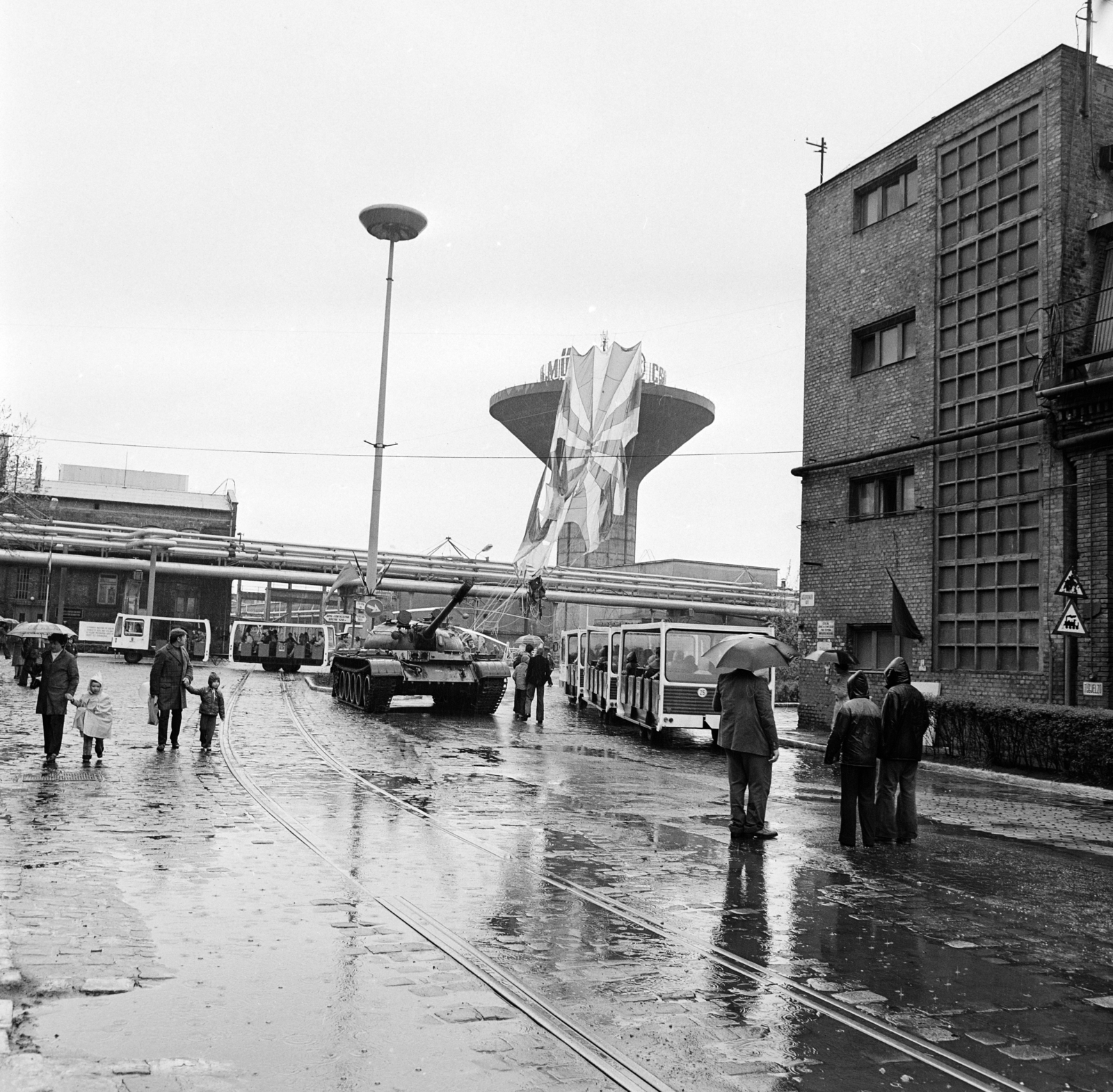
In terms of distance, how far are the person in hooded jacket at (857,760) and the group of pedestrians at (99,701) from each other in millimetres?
7850

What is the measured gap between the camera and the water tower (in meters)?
62.7

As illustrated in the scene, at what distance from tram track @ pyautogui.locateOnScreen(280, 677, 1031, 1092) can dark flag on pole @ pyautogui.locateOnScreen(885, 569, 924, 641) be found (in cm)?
1233

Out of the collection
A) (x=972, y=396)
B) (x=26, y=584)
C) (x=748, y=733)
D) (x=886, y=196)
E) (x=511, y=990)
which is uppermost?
(x=886, y=196)

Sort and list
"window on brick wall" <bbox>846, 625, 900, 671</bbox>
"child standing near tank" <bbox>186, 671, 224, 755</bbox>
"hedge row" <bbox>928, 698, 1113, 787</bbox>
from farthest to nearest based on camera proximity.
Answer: "window on brick wall" <bbox>846, 625, 900, 671</bbox> → "child standing near tank" <bbox>186, 671, 224, 755</bbox> → "hedge row" <bbox>928, 698, 1113, 787</bbox>

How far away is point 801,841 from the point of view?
9.77 metres

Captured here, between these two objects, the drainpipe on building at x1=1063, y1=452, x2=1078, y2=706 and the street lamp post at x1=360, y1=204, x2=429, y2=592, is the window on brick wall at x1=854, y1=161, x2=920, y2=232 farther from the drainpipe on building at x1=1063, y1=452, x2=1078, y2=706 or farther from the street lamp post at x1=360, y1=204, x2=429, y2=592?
the street lamp post at x1=360, y1=204, x2=429, y2=592

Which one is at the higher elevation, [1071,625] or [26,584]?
[26,584]

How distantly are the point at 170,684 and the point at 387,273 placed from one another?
726 inches

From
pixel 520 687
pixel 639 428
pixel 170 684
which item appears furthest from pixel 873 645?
pixel 639 428

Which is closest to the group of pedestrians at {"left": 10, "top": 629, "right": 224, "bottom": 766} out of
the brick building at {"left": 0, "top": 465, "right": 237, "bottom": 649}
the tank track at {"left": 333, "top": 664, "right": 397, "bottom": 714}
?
the tank track at {"left": 333, "top": 664, "right": 397, "bottom": 714}

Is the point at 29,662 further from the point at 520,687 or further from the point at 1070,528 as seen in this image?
the point at 1070,528

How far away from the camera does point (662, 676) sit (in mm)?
19641

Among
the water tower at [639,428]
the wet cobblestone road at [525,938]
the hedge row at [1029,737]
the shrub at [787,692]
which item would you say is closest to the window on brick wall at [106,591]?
the water tower at [639,428]

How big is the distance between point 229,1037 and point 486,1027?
995mm
